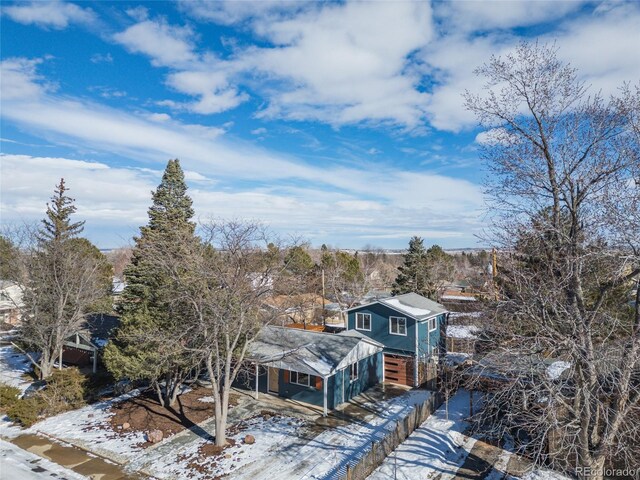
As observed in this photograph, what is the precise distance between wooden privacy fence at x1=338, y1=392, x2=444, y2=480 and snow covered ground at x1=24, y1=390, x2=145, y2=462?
828cm

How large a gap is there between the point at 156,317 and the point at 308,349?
772 cm

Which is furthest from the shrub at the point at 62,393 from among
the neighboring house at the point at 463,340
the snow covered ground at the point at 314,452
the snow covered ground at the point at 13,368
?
the neighboring house at the point at 463,340

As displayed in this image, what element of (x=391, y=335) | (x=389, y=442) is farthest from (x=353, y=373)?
(x=389, y=442)

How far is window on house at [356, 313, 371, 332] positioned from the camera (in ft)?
77.7

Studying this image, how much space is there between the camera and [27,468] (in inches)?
522

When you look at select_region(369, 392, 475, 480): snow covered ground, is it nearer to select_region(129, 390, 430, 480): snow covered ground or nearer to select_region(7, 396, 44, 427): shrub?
select_region(129, 390, 430, 480): snow covered ground

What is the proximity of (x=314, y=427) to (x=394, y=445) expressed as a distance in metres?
3.61

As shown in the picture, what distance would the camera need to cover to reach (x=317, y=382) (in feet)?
62.5

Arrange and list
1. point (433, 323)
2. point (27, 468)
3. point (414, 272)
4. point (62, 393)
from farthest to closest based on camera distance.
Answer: point (414, 272), point (433, 323), point (62, 393), point (27, 468)

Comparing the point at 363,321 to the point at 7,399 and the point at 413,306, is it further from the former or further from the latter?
the point at 7,399

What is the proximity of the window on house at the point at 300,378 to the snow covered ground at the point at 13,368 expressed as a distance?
14864mm

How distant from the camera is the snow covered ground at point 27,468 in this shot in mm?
12727

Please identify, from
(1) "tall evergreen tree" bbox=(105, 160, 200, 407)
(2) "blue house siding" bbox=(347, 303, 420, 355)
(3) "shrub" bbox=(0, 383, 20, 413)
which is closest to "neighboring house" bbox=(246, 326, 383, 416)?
(2) "blue house siding" bbox=(347, 303, 420, 355)

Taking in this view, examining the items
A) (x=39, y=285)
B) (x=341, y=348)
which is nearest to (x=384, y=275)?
(x=341, y=348)
